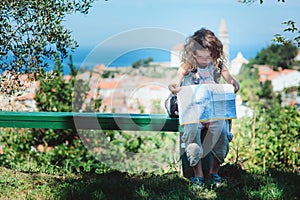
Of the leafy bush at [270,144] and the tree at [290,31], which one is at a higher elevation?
the tree at [290,31]

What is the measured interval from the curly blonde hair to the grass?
94 cm

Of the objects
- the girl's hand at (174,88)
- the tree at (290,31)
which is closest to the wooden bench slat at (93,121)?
the girl's hand at (174,88)

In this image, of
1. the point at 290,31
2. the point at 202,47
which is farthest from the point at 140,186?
the point at 290,31

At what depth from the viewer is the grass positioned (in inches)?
136

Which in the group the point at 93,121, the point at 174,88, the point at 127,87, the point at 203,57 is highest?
the point at 203,57

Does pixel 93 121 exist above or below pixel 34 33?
below

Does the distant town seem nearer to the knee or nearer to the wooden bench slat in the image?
the wooden bench slat

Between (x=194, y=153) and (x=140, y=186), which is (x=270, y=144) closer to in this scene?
(x=194, y=153)

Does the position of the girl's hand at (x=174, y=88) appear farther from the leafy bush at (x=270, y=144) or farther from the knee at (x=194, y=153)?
the leafy bush at (x=270, y=144)

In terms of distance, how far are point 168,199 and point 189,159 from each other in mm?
498

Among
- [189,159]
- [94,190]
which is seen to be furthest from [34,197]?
[189,159]

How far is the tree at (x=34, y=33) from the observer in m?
3.59

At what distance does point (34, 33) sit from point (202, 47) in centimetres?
129

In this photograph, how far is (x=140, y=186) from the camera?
368 cm
